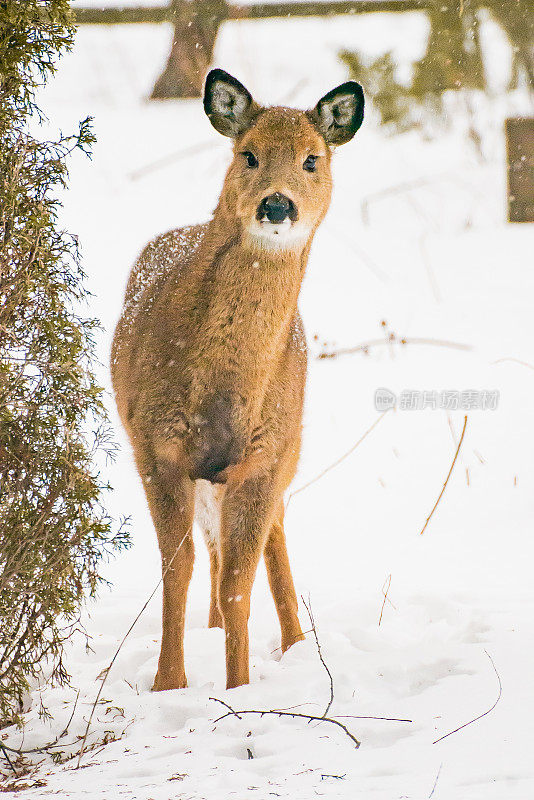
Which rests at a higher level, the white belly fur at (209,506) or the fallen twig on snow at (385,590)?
the white belly fur at (209,506)

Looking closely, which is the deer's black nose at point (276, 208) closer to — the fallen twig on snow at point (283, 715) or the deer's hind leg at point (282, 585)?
the deer's hind leg at point (282, 585)

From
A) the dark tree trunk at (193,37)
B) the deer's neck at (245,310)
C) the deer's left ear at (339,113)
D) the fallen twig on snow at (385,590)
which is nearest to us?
the deer's neck at (245,310)

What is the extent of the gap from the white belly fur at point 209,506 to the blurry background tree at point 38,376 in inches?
27.1

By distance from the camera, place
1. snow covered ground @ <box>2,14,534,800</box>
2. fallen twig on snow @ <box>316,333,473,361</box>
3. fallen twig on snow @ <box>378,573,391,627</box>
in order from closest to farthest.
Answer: snow covered ground @ <box>2,14,534,800</box> → fallen twig on snow @ <box>378,573,391,627</box> → fallen twig on snow @ <box>316,333,473,361</box>

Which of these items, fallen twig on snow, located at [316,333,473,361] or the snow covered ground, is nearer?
the snow covered ground

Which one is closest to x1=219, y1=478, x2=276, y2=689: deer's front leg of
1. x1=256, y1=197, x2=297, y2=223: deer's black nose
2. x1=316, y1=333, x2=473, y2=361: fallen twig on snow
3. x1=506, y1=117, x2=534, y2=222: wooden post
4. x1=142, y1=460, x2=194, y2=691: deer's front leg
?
x1=142, y1=460, x2=194, y2=691: deer's front leg

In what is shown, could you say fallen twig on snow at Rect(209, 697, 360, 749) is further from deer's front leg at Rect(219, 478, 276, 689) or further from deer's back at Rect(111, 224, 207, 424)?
deer's back at Rect(111, 224, 207, 424)

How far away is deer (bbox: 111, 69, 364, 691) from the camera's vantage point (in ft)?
13.1

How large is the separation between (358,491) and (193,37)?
7391 millimetres

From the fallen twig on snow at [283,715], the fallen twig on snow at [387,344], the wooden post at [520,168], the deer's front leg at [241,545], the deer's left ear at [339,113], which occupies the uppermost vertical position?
the wooden post at [520,168]

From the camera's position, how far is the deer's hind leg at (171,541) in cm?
404

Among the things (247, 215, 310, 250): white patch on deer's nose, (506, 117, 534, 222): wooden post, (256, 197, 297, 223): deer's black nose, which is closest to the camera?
(256, 197, 297, 223): deer's black nose

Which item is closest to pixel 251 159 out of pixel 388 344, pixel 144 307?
pixel 144 307

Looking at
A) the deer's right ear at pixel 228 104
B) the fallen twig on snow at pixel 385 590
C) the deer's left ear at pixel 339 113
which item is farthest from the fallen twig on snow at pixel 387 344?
the deer's right ear at pixel 228 104
